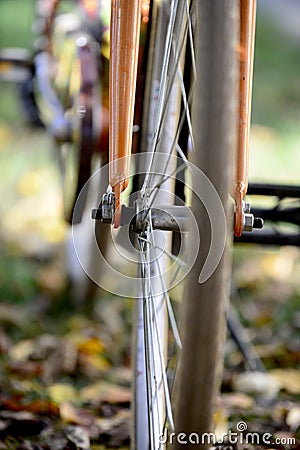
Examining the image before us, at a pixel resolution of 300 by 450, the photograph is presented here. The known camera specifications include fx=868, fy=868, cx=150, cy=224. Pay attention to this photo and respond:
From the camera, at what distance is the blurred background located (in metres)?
1.75

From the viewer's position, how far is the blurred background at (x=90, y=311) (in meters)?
1.75

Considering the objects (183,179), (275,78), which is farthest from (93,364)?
(275,78)

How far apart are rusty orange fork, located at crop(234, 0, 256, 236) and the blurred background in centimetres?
64

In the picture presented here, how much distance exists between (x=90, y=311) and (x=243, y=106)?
1.34 meters

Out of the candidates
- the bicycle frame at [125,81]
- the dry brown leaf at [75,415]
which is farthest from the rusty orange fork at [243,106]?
the dry brown leaf at [75,415]

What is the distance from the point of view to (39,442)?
1.50 meters

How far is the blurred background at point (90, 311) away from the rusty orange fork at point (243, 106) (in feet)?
2.11

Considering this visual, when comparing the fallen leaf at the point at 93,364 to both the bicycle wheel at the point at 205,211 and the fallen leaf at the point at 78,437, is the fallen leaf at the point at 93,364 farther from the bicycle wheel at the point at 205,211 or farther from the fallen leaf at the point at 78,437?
the bicycle wheel at the point at 205,211

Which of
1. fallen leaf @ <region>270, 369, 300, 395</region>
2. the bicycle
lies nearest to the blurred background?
fallen leaf @ <region>270, 369, 300, 395</region>

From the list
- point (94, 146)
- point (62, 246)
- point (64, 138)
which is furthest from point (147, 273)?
point (62, 246)

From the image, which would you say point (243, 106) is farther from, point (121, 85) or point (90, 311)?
point (90, 311)

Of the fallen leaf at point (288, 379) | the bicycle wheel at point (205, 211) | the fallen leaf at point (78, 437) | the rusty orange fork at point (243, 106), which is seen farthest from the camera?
the fallen leaf at point (288, 379)

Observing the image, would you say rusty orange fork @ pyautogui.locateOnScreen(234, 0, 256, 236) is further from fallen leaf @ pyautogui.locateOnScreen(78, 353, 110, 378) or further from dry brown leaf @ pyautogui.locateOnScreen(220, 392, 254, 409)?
fallen leaf @ pyautogui.locateOnScreen(78, 353, 110, 378)

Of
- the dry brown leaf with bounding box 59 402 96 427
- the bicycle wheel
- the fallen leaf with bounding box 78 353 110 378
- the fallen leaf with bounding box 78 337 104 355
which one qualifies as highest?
the bicycle wheel
